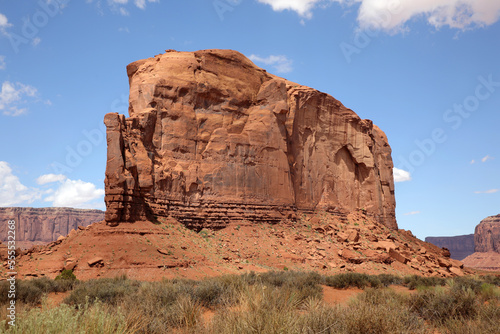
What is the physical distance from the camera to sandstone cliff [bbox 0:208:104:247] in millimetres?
96375

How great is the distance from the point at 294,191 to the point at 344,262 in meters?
11.1

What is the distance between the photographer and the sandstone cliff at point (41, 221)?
9638 cm

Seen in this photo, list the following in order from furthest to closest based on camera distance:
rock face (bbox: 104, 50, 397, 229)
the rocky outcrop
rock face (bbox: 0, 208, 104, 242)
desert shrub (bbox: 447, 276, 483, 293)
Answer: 1. the rocky outcrop
2. rock face (bbox: 0, 208, 104, 242)
3. rock face (bbox: 104, 50, 397, 229)
4. desert shrub (bbox: 447, 276, 483, 293)

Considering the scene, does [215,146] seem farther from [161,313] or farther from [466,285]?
[161,313]

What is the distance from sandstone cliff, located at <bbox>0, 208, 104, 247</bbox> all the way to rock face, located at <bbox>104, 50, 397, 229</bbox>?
266 feet

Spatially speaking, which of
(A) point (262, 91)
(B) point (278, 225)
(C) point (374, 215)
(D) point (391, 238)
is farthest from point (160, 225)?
(C) point (374, 215)

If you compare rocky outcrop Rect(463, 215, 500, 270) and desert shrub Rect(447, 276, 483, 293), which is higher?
desert shrub Rect(447, 276, 483, 293)

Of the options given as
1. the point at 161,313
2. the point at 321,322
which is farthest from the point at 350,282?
the point at 321,322

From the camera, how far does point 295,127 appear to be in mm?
40656

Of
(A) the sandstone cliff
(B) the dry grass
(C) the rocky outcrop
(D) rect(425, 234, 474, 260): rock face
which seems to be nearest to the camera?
(B) the dry grass

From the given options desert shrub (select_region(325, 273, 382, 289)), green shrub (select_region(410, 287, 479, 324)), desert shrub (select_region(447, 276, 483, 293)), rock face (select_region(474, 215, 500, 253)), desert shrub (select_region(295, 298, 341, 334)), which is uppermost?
desert shrub (select_region(295, 298, 341, 334))

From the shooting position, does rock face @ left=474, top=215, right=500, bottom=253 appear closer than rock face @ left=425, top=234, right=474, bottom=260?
Yes

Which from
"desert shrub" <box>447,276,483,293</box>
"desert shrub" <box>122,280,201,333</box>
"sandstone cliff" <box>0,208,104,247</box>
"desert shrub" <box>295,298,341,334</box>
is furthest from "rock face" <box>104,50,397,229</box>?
"sandstone cliff" <box>0,208,104,247</box>

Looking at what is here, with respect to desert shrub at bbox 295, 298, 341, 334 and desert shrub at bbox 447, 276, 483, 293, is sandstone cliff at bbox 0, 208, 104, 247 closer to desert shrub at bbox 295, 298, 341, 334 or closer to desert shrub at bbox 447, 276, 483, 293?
desert shrub at bbox 447, 276, 483, 293
